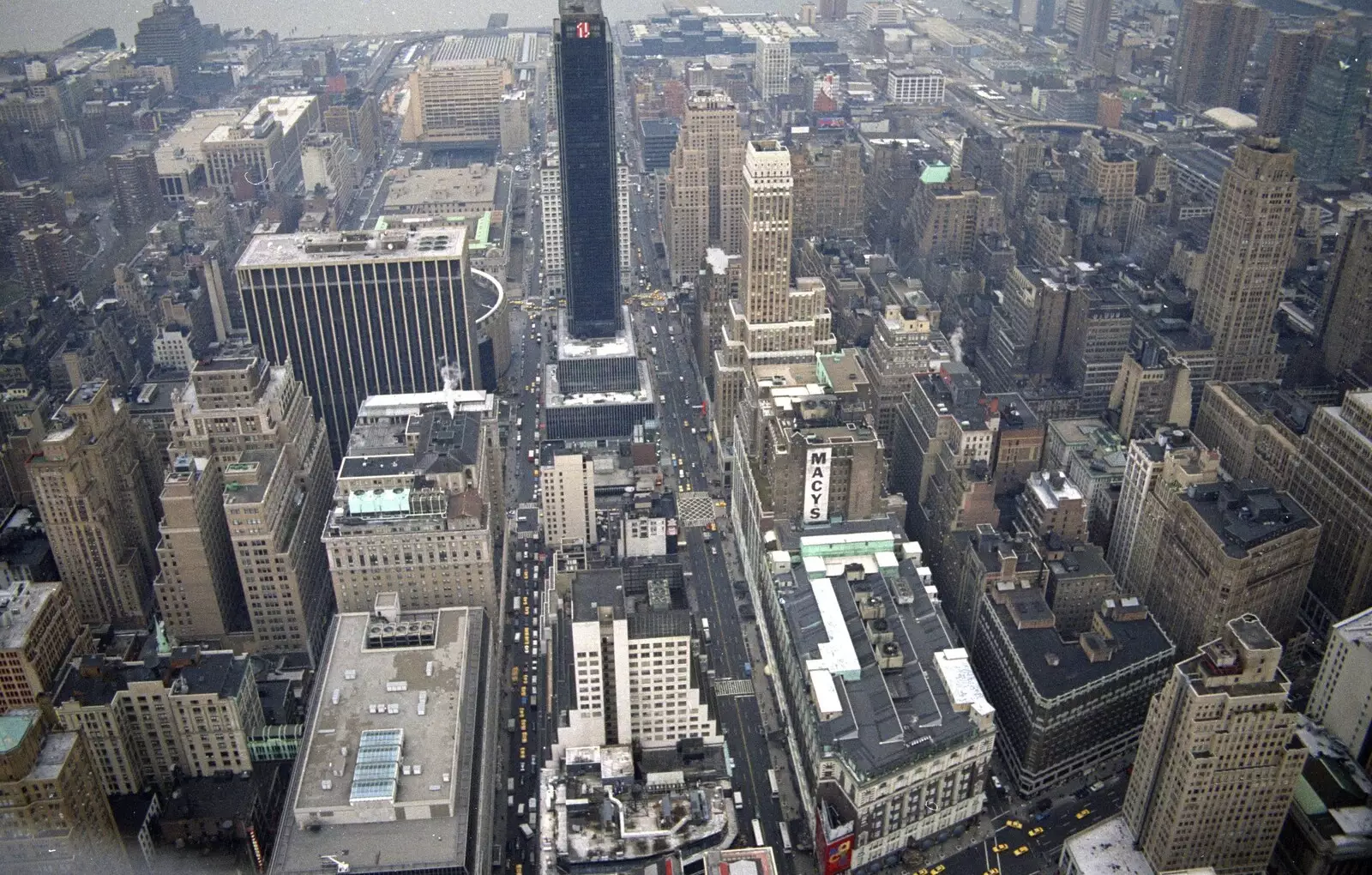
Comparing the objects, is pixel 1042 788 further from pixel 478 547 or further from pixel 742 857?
pixel 478 547

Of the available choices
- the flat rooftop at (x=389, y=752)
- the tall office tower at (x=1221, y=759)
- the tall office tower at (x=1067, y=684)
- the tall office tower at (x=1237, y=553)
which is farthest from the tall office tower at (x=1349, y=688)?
the flat rooftop at (x=389, y=752)

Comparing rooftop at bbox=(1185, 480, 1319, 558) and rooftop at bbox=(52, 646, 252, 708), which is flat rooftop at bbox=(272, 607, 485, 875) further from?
rooftop at bbox=(1185, 480, 1319, 558)

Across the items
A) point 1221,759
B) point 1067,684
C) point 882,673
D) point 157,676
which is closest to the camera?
point 1221,759

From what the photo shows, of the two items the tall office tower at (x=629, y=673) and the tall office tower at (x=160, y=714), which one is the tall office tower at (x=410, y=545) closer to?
the tall office tower at (x=160, y=714)

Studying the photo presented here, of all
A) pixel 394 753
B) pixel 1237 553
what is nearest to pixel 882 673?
pixel 1237 553

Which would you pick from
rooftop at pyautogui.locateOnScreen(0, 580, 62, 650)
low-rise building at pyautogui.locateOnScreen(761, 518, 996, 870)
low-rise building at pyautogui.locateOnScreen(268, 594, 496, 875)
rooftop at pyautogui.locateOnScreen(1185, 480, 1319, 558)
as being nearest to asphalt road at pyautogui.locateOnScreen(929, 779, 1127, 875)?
low-rise building at pyautogui.locateOnScreen(761, 518, 996, 870)

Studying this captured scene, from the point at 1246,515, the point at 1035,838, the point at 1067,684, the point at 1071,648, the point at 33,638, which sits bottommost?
the point at 1035,838

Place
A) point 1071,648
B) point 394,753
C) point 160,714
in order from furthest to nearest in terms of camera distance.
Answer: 1. point 1071,648
2. point 160,714
3. point 394,753

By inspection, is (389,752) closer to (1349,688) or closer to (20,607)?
(20,607)
